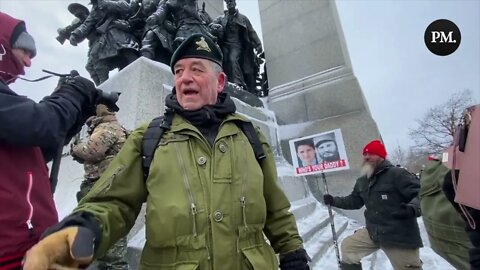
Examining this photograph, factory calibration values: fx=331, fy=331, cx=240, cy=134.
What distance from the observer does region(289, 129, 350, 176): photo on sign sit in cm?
455

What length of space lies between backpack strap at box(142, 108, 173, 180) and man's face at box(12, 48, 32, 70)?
1.84 feet

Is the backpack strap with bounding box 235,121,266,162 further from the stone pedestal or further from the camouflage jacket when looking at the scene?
the stone pedestal

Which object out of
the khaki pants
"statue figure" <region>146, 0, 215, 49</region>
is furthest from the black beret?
"statue figure" <region>146, 0, 215, 49</region>

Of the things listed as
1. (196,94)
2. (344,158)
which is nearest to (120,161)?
(196,94)

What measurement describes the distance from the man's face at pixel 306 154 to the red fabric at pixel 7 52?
3.99 meters

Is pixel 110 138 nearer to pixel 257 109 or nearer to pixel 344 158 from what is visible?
pixel 344 158

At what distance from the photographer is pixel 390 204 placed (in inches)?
136

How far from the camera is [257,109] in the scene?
27.6ft

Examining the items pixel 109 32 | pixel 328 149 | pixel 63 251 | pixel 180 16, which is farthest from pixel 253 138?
pixel 109 32

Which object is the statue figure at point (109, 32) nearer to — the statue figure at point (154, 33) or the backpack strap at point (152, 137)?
the statue figure at point (154, 33)

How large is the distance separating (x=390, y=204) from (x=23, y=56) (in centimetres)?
339

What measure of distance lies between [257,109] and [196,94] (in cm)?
684

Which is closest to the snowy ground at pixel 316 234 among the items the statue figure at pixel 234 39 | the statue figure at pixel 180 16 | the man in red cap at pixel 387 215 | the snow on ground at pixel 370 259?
the snow on ground at pixel 370 259

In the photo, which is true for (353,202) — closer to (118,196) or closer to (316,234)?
(316,234)
